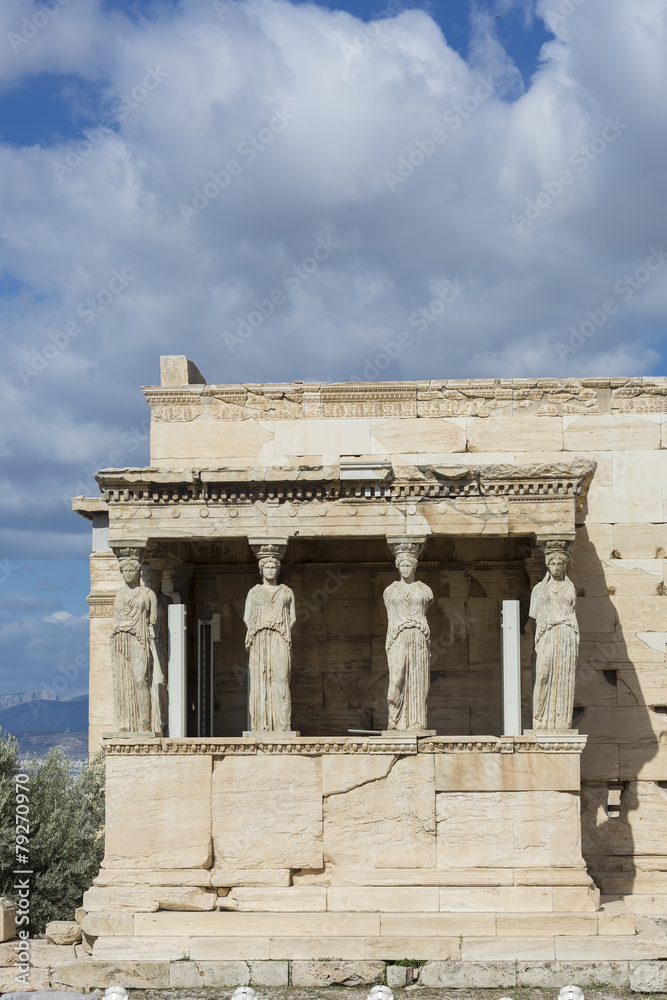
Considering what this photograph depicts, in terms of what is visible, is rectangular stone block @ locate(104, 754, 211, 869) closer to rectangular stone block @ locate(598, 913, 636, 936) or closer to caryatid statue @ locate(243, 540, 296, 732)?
caryatid statue @ locate(243, 540, 296, 732)

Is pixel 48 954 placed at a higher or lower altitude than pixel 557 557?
lower

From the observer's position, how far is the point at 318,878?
11.9 m

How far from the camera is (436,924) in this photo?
11469mm

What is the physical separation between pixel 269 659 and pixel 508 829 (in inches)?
113

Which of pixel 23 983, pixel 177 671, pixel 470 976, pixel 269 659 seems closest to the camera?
pixel 470 976

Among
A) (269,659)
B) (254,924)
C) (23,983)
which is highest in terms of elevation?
(269,659)

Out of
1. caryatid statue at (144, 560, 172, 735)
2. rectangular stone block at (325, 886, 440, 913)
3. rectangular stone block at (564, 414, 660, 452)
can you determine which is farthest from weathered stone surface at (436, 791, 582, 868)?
rectangular stone block at (564, 414, 660, 452)

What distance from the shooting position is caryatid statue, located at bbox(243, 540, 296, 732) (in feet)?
39.9

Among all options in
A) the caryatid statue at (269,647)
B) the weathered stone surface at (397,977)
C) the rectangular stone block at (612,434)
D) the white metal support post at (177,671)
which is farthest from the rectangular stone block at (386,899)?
the rectangular stone block at (612,434)

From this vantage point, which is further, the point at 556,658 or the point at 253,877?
the point at 556,658

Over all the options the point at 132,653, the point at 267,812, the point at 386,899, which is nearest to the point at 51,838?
Result: the point at 132,653

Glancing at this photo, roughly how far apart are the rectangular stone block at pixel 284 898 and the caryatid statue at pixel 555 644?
272cm

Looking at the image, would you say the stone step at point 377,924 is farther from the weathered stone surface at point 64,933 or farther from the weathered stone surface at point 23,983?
the weathered stone surface at point 64,933

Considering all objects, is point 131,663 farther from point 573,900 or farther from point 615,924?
point 615,924
